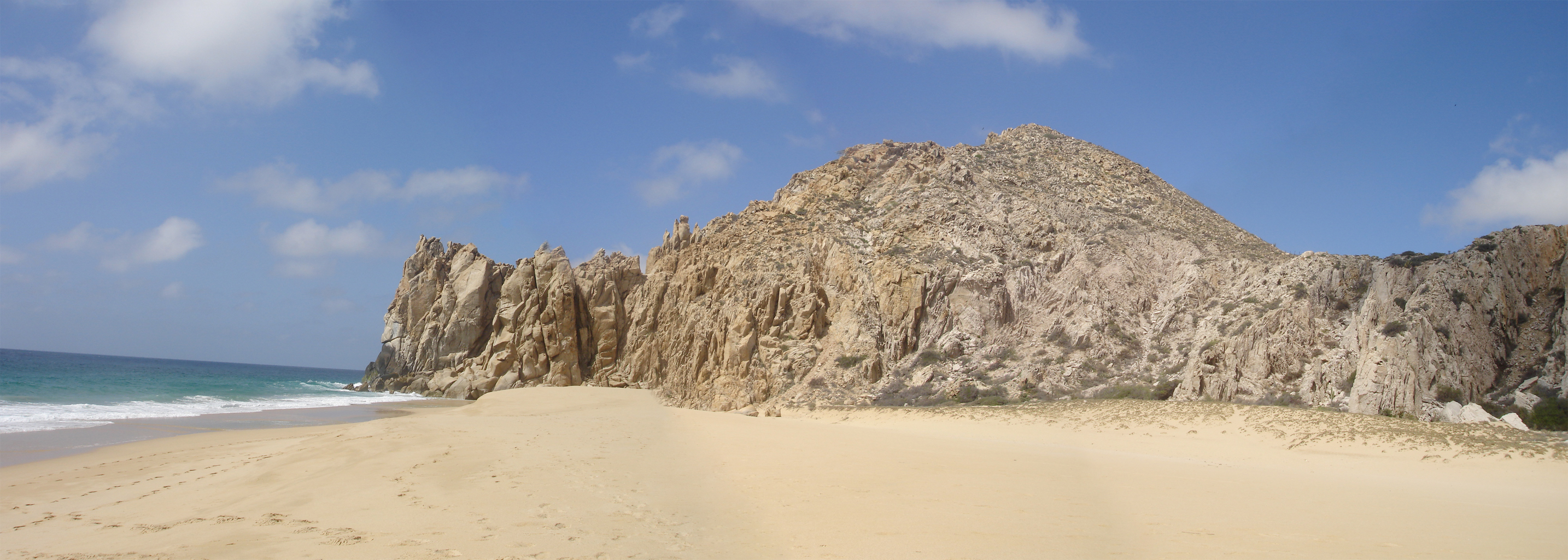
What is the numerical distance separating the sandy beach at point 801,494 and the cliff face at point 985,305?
15.3ft

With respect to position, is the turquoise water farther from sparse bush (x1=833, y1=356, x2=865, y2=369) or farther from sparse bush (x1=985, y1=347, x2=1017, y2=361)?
sparse bush (x1=985, y1=347, x2=1017, y2=361)

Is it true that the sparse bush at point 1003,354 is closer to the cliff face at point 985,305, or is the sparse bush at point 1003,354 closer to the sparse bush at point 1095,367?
the cliff face at point 985,305

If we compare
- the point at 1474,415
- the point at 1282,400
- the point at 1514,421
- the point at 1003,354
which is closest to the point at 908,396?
the point at 1003,354

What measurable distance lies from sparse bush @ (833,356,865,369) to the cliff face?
8cm

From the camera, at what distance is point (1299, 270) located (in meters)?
22.9

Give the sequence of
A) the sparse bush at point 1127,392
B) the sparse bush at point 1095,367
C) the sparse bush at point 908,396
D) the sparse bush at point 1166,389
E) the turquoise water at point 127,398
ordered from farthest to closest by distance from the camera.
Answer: the sparse bush at point 1095,367 < the sparse bush at point 908,396 < the turquoise water at point 127,398 < the sparse bush at point 1127,392 < the sparse bush at point 1166,389

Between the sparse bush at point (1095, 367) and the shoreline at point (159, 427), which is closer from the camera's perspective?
the shoreline at point (159, 427)

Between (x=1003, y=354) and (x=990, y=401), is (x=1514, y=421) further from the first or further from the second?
(x=1003, y=354)

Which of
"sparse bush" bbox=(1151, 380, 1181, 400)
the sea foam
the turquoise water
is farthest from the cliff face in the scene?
the turquoise water

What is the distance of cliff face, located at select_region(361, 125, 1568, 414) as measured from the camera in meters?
17.7

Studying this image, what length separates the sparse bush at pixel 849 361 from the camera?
2680cm

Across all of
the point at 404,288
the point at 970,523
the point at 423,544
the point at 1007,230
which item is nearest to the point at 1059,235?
the point at 1007,230

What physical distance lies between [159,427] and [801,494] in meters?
20.1

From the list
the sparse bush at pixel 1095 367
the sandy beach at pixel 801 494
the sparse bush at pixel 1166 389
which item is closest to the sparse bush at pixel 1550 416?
the sandy beach at pixel 801 494
